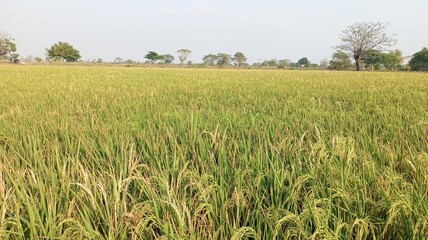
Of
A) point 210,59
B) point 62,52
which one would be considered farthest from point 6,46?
point 210,59

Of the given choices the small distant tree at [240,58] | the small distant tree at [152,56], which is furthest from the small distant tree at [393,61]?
the small distant tree at [152,56]

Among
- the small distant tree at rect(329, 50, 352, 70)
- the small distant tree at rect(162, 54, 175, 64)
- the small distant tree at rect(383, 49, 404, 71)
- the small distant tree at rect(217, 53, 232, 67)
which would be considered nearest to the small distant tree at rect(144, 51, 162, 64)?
the small distant tree at rect(162, 54, 175, 64)

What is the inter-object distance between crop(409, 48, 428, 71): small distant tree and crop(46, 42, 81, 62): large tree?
7919cm

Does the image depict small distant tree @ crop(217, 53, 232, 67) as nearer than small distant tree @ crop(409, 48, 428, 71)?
No

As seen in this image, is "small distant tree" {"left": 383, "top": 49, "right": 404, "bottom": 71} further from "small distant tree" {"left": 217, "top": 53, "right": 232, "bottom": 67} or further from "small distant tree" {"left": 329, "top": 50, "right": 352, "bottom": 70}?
"small distant tree" {"left": 217, "top": 53, "right": 232, "bottom": 67}

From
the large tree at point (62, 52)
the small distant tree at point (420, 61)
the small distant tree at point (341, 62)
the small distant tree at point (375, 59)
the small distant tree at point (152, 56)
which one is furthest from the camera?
the small distant tree at point (152, 56)

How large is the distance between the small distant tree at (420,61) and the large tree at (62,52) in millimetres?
79191

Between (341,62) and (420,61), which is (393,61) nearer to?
(420,61)

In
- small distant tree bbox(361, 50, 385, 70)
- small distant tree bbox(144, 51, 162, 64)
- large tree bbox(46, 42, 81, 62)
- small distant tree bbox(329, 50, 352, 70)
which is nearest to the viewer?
small distant tree bbox(329, 50, 352, 70)

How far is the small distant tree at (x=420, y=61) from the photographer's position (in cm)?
5000

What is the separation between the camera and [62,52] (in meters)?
67.6

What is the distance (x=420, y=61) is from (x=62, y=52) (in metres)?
81.7

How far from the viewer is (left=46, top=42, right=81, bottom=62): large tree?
6738 centimetres

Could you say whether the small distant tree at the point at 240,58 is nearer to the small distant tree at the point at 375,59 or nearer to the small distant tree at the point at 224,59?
the small distant tree at the point at 224,59
